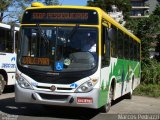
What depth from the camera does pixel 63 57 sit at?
1107 centimetres

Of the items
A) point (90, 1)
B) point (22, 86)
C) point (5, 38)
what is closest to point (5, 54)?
point (5, 38)

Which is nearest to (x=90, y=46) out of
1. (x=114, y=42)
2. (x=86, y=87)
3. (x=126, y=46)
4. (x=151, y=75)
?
(x=86, y=87)

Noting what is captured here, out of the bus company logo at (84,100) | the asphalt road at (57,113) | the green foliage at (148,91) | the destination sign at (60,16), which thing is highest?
the destination sign at (60,16)

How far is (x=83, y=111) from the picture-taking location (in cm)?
1313

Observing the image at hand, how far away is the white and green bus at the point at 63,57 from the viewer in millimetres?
10836

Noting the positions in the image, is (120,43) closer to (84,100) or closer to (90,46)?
(90,46)

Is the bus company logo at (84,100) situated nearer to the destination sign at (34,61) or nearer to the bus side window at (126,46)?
the destination sign at (34,61)

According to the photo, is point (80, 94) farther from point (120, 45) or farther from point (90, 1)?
point (90, 1)

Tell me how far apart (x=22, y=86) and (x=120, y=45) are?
4.79 metres

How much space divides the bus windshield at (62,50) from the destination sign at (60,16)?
18 centimetres

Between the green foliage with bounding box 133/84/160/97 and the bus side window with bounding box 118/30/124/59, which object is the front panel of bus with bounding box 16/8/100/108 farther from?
the green foliage with bounding box 133/84/160/97

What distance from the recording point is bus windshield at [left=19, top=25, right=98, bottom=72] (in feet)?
36.0

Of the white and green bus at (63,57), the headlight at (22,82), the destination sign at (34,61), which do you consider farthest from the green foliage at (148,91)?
the headlight at (22,82)

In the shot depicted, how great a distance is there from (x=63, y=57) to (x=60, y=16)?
3.82ft
